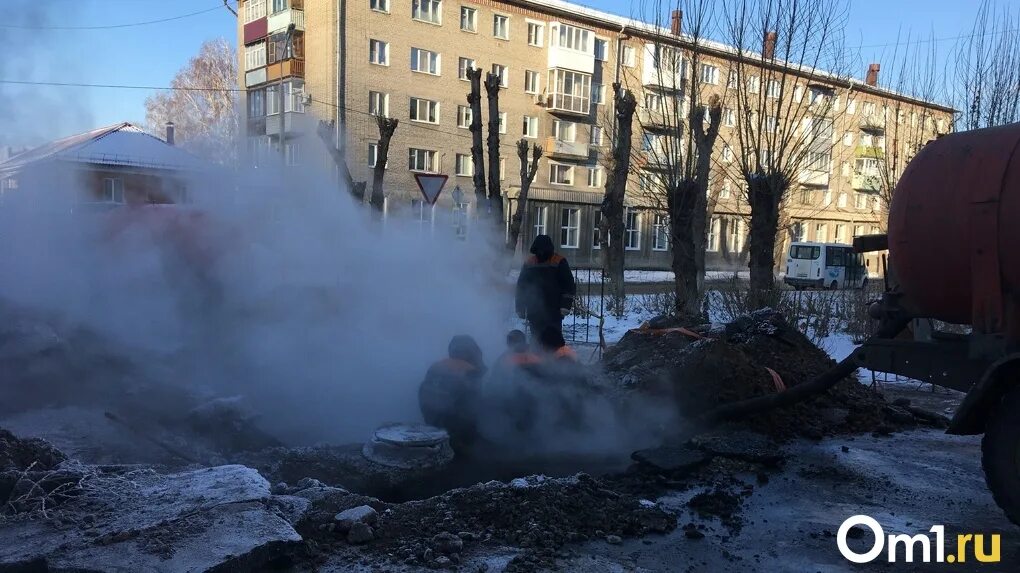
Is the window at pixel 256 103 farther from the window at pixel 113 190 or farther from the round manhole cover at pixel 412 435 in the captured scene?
the round manhole cover at pixel 412 435

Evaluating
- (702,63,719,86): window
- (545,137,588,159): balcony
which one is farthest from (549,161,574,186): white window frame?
(702,63,719,86): window

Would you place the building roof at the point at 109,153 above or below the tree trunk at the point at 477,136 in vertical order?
below

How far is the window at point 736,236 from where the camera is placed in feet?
150

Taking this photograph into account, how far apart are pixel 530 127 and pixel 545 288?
30226 mm

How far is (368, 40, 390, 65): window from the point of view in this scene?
1208 inches

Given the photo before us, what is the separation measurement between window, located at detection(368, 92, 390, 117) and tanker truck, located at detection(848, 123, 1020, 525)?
92.9 ft

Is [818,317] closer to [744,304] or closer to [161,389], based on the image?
[744,304]

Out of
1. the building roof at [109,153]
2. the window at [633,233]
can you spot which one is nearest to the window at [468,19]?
the window at [633,233]

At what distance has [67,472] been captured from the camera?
4.39 meters

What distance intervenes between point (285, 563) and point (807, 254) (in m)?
32.1

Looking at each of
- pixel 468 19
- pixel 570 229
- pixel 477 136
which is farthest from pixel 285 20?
pixel 477 136

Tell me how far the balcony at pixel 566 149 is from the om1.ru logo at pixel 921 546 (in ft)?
113

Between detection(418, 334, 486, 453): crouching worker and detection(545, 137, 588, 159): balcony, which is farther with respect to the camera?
detection(545, 137, 588, 159): balcony

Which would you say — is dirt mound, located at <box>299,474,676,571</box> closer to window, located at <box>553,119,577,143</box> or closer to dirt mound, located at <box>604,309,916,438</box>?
dirt mound, located at <box>604,309,916,438</box>
